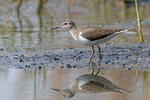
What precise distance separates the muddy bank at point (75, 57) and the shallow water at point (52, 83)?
40 centimetres

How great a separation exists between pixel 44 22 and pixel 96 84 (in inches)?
265

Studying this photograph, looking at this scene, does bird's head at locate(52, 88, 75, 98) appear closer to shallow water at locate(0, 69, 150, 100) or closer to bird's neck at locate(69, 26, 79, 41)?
shallow water at locate(0, 69, 150, 100)

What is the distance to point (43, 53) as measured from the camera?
9234mm

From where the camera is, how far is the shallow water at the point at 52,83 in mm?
6359

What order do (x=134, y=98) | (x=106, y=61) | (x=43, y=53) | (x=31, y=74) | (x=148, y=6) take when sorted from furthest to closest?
(x=148, y=6)
(x=43, y=53)
(x=106, y=61)
(x=31, y=74)
(x=134, y=98)

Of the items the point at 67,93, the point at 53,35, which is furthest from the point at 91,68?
the point at 53,35

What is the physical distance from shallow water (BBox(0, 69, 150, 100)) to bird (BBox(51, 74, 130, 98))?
0.35ft

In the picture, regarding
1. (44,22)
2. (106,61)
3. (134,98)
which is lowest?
(134,98)

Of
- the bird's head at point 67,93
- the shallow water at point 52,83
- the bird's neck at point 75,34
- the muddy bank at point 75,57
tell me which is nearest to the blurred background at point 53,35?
the shallow water at point 52,83

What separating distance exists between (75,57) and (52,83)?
181 centimetres

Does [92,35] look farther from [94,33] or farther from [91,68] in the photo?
[91,68]

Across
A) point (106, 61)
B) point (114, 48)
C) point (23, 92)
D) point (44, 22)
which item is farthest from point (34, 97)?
point (44, 22)

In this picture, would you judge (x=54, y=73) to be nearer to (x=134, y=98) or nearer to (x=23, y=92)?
(x=23, y=92)

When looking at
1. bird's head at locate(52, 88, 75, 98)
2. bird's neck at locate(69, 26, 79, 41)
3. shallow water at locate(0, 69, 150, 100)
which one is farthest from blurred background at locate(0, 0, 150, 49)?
bird's head at locate(52, 88, 75, 98)
